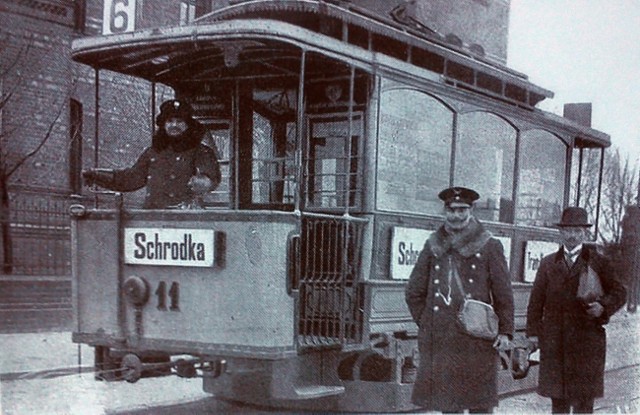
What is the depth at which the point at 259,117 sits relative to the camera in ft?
23.4

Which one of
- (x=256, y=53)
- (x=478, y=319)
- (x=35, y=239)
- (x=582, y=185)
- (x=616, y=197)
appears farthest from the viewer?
(x=35, y=239)

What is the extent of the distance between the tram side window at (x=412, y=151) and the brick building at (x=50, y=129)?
248cm

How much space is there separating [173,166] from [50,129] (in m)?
5.72

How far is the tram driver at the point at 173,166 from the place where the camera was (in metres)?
6.32

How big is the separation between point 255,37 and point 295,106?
171 centimetres

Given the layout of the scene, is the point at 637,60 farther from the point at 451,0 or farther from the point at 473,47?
the point at 451,0

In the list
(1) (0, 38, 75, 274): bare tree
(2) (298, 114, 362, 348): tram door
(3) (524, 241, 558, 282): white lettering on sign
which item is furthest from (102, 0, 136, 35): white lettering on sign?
(3) (524, 241, 558, 282): white lettering on sign

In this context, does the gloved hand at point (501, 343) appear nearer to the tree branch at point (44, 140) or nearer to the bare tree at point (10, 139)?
the bare tree at point (10, 139)

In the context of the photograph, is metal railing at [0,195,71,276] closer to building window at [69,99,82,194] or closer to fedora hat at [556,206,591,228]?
building window at [69,99,82,194]

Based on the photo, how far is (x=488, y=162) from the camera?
748 cm

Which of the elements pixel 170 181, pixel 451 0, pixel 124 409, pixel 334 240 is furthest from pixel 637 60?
pixel 451 0

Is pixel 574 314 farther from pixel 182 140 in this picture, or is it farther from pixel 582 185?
pixel 582 185

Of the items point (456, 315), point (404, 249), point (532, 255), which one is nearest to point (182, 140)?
point (404, 249)

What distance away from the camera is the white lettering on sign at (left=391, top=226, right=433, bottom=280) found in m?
6.46
